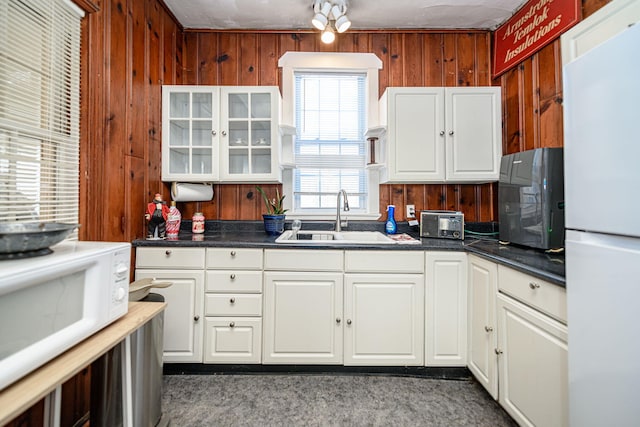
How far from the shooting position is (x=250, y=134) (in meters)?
2.21

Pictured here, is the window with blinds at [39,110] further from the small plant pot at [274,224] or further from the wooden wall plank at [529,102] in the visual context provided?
the wooden wall plank at [529,102]

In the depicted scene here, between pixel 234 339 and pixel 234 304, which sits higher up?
pixel 234 304

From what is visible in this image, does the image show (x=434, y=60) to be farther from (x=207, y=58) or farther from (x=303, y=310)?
(x=303, y=310)

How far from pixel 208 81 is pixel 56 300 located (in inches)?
85.2

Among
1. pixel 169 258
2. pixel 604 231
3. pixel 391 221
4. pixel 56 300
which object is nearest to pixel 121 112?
pixel 169 258

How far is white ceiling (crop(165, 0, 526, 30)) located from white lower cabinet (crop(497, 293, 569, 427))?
216 centimetres

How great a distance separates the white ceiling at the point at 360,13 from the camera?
2.16m

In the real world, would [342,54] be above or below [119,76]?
above

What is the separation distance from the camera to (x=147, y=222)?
80.8 inches

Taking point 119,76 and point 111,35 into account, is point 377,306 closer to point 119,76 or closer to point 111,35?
point 119,76

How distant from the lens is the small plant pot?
7.49ft

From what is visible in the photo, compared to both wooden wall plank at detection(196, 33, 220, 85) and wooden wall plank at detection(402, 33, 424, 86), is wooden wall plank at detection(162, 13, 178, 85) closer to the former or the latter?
wooden wall plank at detection(196, 33, 220, 85)

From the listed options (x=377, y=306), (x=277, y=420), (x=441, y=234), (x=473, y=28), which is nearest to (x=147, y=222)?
(x=277, y=420)

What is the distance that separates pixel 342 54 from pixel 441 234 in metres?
1.72
